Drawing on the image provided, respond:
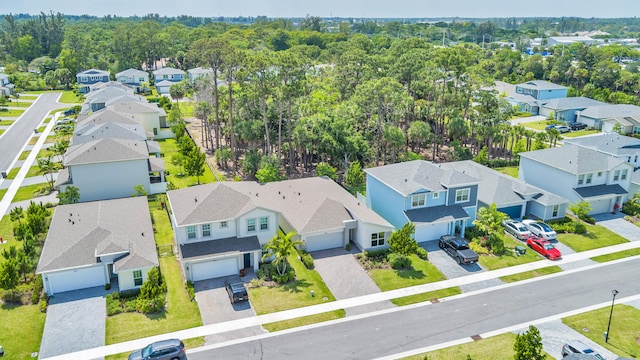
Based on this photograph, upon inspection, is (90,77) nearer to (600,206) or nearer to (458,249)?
(458,249)

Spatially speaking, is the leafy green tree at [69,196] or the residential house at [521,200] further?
the residential house at [521,200]

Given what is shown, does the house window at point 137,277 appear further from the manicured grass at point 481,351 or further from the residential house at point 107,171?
the residential house at point 107,171

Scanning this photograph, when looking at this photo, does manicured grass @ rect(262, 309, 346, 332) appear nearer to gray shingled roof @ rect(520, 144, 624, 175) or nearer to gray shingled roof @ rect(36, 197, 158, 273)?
gray shingled roof @ rect(36, 197, 158, 273)

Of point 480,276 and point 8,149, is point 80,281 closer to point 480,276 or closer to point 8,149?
point 480,276

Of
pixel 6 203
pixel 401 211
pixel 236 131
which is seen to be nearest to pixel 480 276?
pixel 401 211

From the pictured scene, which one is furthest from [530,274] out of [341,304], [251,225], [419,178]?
[251,225]

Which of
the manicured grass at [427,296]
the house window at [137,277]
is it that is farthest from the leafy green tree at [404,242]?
the house window at [137,277]
